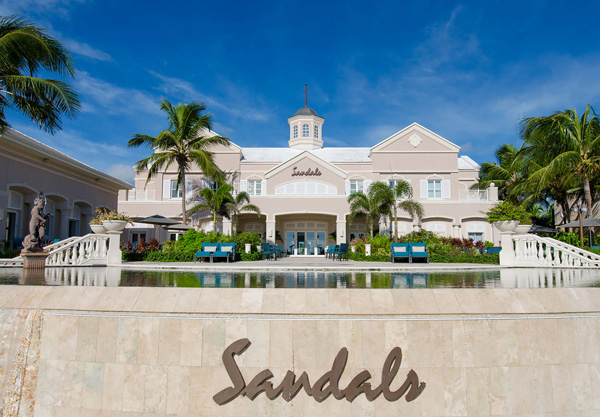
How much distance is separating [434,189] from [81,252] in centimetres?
2491

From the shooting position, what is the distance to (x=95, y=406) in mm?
6039

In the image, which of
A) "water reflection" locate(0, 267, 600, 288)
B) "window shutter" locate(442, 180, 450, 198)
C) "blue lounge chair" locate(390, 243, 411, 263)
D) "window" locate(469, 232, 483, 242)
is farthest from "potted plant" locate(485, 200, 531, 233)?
"window shutter" locate(442, 180, 450, 198)

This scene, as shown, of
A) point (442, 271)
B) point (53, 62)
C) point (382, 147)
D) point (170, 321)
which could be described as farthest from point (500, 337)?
point (382, 147)

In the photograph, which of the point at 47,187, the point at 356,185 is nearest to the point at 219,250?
the point at 47,187

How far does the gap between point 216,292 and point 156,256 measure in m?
13.4

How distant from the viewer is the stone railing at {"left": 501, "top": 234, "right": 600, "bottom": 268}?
14283 mm

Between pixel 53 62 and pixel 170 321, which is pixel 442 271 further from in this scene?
pixel 53 62

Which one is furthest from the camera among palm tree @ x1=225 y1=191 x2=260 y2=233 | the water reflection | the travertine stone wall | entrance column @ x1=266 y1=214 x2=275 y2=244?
entrance column @ x1=266 y1=214 x2=275 y2=244

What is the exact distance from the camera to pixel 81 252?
575 inches

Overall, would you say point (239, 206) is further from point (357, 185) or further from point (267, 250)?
point (357, 185)

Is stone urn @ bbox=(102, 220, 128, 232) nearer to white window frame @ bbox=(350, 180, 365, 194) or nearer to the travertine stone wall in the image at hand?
the travertine stone wall

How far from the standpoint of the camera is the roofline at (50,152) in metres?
18.2

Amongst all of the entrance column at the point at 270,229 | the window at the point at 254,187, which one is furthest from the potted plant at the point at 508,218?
the window at the point at 254,187

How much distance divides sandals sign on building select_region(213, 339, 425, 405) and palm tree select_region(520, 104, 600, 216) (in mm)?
18218
